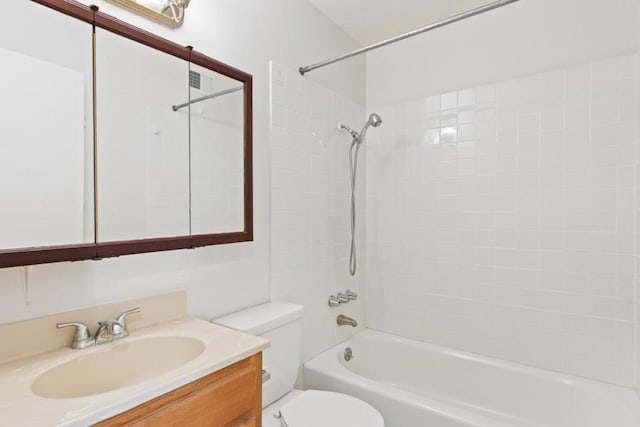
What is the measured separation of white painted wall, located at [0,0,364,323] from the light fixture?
0.03 m

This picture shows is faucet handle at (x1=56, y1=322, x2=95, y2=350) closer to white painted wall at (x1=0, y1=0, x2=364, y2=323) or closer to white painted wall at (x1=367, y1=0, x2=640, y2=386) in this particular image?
white painted wall at (x1=0, y1=0, x2=364, y2=323)

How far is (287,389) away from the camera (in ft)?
5.65

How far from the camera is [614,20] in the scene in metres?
1.85

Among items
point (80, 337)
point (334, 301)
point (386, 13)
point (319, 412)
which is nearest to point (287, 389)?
point (319, 412)

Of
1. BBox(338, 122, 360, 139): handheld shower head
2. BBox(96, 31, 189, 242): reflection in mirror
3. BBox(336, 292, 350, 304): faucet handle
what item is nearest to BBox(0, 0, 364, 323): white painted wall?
BBox(96, 31, 189, 242): reflection in mirror

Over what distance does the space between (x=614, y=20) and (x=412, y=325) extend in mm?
2082

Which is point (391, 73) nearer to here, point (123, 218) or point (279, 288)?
point (279, 288)

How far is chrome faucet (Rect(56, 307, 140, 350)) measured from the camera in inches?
43.4

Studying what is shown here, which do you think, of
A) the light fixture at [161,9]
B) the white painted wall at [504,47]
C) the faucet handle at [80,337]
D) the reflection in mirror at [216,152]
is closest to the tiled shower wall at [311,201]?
the reflection in mirror at [216,152]

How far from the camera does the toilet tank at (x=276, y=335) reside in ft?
5.10

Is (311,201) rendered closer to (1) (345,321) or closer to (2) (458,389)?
(1) (345,321)

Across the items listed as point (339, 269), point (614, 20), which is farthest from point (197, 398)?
point (614, 20)

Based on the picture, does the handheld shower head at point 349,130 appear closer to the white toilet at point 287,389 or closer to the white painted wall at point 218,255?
the white painted wall at point 218,255

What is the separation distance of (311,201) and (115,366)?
1302 mm
